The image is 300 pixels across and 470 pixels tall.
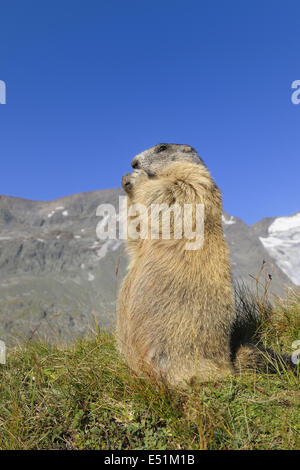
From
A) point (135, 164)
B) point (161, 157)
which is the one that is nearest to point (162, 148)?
point (161, 157)

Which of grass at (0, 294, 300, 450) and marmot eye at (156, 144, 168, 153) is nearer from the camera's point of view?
grass at (0, 294, 300, 450)

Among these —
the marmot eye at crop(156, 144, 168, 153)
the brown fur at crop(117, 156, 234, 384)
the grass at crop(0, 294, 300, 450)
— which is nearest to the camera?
the grass at crop(0, 294, 300, 450)

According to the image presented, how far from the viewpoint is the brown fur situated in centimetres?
509

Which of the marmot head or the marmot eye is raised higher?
the marmot eye

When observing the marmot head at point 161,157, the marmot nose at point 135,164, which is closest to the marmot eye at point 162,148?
the marmot head at point 161,157

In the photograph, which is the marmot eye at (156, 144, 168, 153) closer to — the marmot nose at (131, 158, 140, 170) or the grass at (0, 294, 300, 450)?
the marmot nose at (131, 158, 140, 170)

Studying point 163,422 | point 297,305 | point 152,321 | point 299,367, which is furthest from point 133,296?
point 297,305

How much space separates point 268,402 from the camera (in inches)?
184

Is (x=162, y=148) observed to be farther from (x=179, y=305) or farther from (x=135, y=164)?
(x=179, y=305)

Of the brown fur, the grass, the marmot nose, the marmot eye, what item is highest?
the marmot eye

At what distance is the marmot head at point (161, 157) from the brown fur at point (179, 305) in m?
1.28

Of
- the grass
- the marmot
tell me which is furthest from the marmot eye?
the grass
